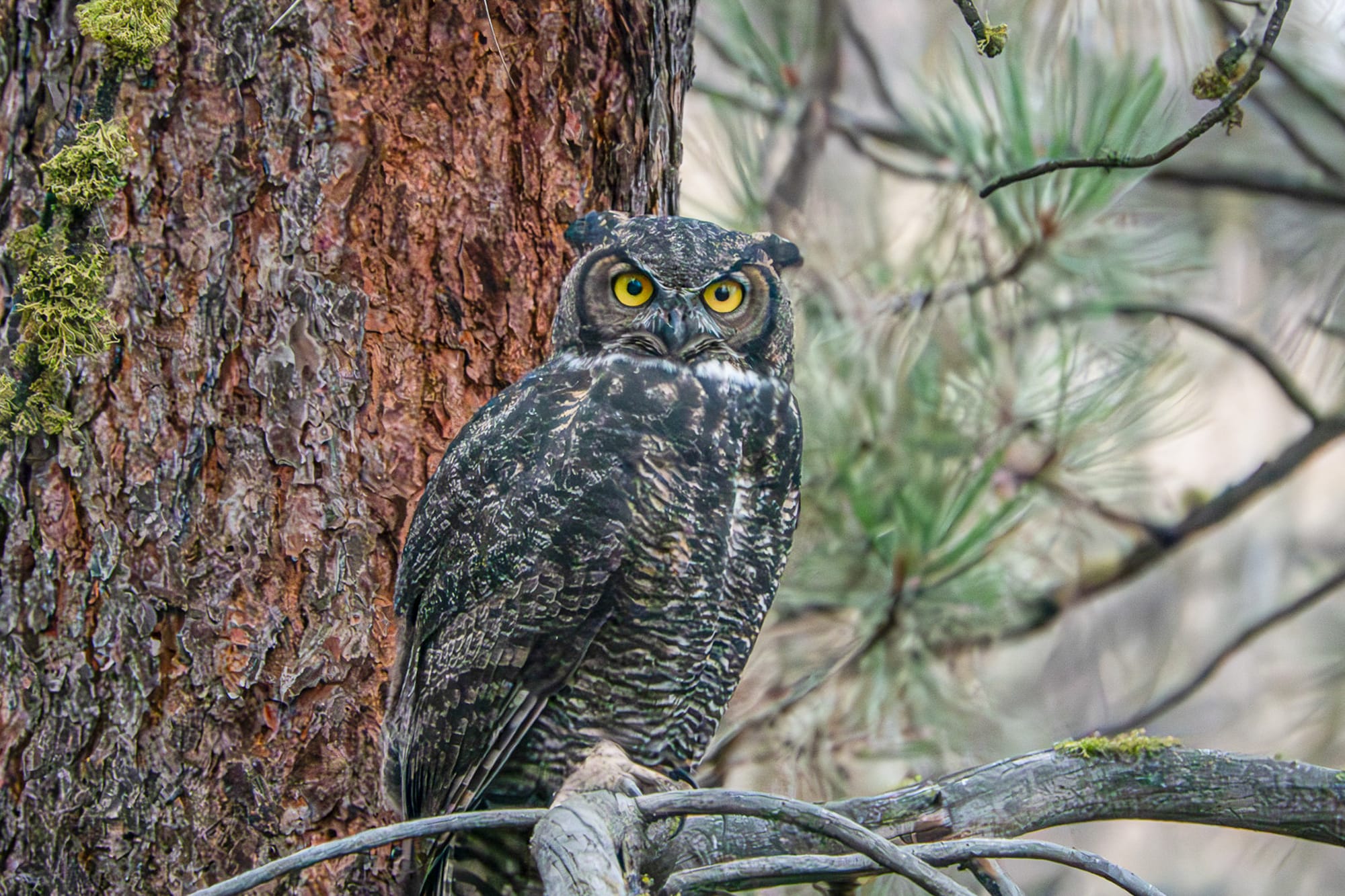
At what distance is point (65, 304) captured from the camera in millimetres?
1337

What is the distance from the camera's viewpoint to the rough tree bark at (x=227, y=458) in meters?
1.33

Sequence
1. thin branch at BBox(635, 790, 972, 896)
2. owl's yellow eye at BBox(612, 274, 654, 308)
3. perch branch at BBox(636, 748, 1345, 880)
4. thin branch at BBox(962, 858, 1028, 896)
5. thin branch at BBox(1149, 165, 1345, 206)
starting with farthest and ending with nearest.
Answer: thin branch at BBox(1149, 165, 1345, 206)
owl's yellow eye at BBox(612, 274, 654, 308)
perch branch at BBox(636, 748, 1345, 880)
thin branch at BBox(962, 858, 1028, 896)
thin branch at BBox(635, 790, 972, 896)

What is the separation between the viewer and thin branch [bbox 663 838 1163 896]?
86 cm

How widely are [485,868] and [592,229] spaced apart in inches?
29.6

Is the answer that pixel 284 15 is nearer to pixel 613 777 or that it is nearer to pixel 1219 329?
pixel 613 777

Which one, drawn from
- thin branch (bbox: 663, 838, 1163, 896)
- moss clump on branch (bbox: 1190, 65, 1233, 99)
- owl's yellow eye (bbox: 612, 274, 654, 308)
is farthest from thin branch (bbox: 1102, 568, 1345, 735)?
owl's yellow eye (bbox: 612, 274, 654, 308)

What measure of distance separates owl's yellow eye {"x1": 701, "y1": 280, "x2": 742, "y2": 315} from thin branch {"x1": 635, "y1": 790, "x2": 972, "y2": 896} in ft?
1.68

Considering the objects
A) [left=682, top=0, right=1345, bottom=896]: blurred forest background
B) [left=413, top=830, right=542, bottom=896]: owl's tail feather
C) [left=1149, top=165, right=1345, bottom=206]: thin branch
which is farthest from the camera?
[left=1149, top=165, right=1345, bottom=206]: thin branch

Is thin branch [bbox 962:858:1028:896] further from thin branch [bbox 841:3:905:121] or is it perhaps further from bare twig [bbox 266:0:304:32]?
thin branch [bbox 841:3:905:121]

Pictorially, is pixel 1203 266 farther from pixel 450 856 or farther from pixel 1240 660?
pixel 450 856

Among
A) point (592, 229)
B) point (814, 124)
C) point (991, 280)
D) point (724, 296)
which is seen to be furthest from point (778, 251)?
point (814, 124)

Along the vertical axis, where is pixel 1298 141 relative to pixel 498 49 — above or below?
above

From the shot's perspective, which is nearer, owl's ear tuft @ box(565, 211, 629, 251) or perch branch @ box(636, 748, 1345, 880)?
perch branch @ box(636, 748, 1345, 880)

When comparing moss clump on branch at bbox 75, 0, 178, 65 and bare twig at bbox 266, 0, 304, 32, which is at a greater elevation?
bare twig at bbox 266, 0, 304, 32
